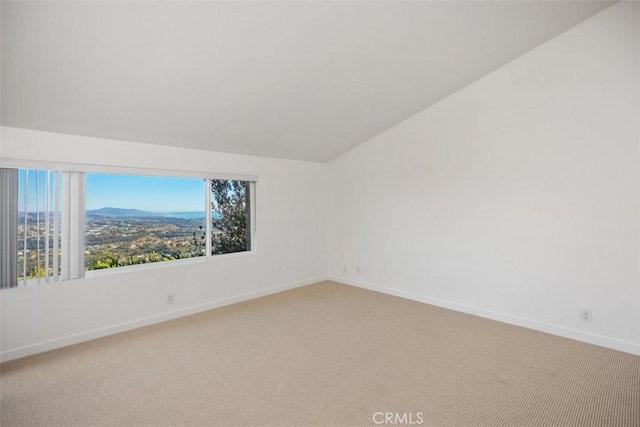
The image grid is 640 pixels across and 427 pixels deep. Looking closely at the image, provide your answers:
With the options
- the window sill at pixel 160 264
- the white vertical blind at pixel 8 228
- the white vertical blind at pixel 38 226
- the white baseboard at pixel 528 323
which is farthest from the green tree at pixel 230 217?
the white baseboard at pixel 528 323

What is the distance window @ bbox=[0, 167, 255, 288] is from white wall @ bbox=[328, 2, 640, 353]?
2.28 metres

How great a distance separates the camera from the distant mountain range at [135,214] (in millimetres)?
3314

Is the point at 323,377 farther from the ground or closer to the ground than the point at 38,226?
closer to the ground

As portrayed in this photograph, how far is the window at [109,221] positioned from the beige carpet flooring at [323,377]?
0.81 m

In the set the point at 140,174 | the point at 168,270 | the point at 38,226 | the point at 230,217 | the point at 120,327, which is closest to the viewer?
the point at 38,226

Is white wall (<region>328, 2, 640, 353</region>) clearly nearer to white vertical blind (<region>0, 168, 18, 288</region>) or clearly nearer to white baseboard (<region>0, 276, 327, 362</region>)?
white baseboard (<region>0, 276, 327, 362</region>)

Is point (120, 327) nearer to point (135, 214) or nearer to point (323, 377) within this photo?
point (135, 214)

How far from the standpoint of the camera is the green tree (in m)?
4.27

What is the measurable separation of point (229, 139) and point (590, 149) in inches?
143

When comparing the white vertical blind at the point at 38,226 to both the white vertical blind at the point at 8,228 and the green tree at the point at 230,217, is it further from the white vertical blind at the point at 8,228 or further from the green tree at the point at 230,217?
the green tree at the point at 230,217

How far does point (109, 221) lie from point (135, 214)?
0.30 metres

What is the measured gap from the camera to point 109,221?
340cm

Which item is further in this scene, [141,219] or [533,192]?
[141,219]

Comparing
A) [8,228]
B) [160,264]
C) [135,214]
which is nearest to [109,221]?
[135,214]
